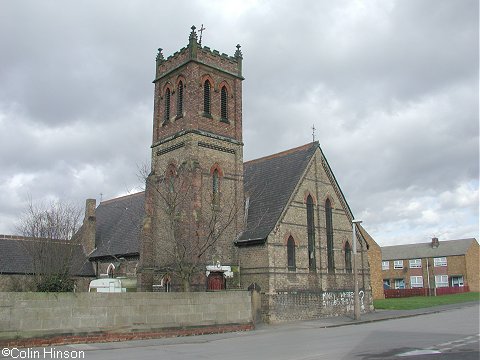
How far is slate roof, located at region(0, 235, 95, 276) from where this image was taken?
3221cm

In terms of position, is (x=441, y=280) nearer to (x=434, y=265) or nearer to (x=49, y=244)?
(x=434, y=265)

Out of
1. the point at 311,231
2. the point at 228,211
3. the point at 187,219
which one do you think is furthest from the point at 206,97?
the point at 311,231

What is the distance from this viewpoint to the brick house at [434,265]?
7662cm

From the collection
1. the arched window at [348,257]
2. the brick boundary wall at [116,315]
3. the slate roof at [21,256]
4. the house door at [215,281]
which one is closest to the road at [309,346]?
the brick boundary wall at [116,315]

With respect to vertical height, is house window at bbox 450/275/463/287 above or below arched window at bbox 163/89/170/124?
below

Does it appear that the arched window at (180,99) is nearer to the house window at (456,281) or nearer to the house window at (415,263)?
the house window at (456,281)

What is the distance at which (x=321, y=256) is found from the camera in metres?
30.7

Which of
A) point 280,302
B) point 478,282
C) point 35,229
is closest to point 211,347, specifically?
point 280,302

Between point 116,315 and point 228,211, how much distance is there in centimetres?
1170

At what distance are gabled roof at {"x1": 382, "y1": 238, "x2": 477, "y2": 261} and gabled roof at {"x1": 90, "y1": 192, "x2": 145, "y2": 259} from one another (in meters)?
58.3

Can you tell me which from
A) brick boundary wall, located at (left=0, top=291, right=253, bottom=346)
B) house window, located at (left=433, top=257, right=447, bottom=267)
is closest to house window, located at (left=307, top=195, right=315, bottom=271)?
brick boundary wall, located at (left=0, top=291, right=253, bottom=346)

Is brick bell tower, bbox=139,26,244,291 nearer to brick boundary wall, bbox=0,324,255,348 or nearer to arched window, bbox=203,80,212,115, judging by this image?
arched window, bbox=203,80,212,115

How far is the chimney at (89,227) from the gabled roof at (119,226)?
0.63 metres

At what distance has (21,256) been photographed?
112 feet
